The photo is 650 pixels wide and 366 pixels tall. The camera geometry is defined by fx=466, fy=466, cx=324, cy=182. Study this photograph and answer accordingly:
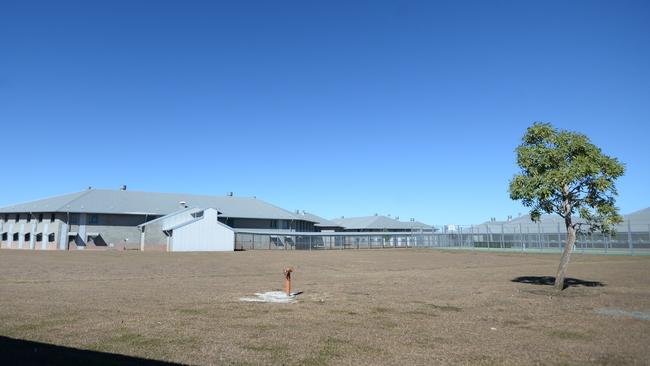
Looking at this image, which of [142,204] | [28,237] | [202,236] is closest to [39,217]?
[28,237]

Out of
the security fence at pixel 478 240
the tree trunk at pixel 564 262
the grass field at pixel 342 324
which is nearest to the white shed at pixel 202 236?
the security fence at pixel 478 240

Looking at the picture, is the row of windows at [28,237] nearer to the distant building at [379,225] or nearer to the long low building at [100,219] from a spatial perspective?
the long low building at [100,219]

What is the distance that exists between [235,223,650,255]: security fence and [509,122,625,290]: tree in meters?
24.8

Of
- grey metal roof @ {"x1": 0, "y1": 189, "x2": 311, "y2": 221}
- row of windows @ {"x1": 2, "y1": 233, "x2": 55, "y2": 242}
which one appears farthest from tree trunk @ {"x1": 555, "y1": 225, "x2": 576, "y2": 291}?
row of windows @ {"x1": 2, "y1": 233, "x2": 55, "y2": 242}

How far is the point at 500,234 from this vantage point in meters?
55.5

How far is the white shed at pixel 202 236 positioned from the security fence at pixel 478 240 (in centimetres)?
463

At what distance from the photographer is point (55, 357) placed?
6.81m

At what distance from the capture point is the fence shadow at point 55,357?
6.51 m

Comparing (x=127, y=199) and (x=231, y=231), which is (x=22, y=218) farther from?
(x=231, y=231)

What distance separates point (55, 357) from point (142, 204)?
66.5 metres

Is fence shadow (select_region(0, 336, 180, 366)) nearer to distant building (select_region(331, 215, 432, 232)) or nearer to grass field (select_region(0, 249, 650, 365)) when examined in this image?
grass field (select_region(0, 249, 650, 365))

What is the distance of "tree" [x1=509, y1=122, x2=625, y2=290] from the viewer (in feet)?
51.8

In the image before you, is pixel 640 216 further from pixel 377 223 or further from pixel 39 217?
pixel 39 217

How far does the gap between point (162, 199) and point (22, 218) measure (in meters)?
19.4
